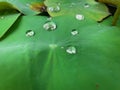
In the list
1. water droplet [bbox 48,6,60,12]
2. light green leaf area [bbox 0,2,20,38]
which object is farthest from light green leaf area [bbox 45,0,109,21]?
light green leaf area [bbox 0,2,20,38]

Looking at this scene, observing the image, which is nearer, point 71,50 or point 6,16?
point 71,50

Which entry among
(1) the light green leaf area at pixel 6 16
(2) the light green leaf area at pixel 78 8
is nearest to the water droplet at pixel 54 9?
(2) the light green leaf area at pixel 78 8

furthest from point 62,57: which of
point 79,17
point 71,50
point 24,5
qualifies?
point 24,5

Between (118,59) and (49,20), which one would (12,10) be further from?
(118,59)

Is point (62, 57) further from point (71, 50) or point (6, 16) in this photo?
point (6, 16)

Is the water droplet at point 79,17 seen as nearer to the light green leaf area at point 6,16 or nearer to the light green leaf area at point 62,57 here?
the light green leaf area at point 62,57

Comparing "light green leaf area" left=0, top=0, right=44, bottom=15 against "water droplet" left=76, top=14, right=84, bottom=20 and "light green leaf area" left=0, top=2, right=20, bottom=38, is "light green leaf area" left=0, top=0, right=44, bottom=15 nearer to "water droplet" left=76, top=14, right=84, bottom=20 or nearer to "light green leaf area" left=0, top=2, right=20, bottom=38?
"light green leaf area" left=0, top=2, right=20, bottom=38
